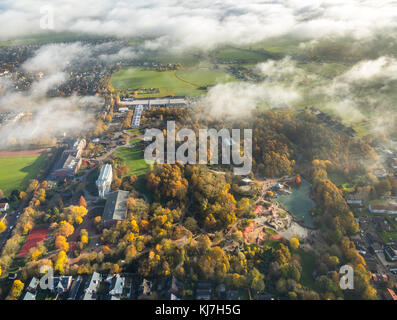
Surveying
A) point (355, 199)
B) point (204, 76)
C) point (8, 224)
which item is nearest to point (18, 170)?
point (8, 224)

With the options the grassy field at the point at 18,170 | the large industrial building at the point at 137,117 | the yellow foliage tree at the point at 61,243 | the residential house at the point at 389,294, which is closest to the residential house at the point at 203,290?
the yellow foliage tree at the point at 61,243

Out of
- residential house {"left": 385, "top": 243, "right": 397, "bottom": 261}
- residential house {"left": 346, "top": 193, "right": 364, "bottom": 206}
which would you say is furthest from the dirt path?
residential house {"left": 385, "top": 243, "right": 397, "bottom": 261}

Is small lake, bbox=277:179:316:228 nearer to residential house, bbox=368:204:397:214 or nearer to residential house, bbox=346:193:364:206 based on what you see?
residential house, bbox=346:193:364:206

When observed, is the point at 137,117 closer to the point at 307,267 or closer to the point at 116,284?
the point at 116,284

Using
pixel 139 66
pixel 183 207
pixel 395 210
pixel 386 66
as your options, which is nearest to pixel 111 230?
pixel 183 207

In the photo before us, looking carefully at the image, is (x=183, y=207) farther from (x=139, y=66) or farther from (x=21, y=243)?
(x=139, y=66)

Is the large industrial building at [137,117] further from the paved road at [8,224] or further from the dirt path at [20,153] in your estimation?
the paved road at [8,224]
